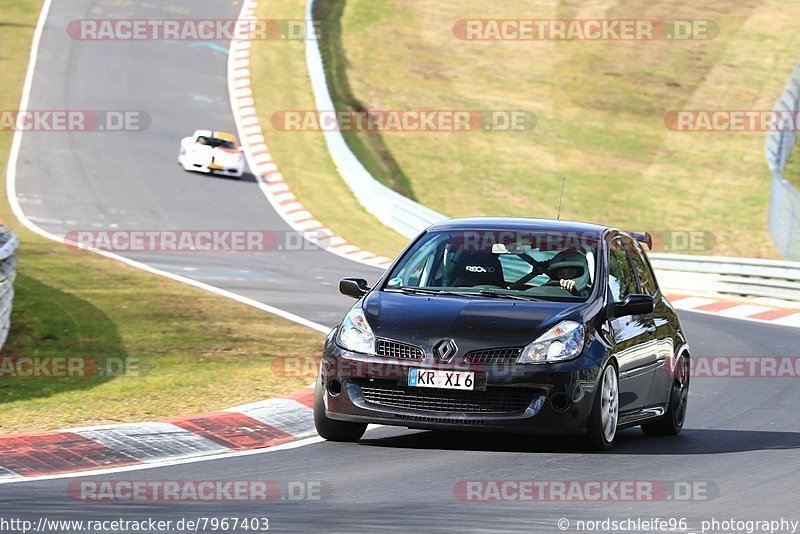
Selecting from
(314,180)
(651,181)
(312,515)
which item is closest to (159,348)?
(312,515)

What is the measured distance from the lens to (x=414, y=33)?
46719 millimetres

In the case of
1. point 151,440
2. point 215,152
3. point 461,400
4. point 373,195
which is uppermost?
point 461,400

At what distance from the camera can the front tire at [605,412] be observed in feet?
30.9

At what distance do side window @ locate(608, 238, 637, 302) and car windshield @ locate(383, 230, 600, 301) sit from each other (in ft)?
0.63

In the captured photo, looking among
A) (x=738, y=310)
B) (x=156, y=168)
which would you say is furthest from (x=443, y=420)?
(x=156, y=168)

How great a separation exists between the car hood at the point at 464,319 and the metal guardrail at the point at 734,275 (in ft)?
48.5

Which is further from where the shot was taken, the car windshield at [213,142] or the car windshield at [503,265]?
the car windshield at [213,142]

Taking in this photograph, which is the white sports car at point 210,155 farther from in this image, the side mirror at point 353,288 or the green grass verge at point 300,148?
the side mirror at point 353,288

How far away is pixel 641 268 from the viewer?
37.1ft

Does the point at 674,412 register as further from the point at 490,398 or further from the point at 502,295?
the point at 490,398

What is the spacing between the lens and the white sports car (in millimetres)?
31734

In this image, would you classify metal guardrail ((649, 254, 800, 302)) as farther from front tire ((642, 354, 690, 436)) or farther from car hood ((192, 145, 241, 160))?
front tire ((642, 354, 690, 436))

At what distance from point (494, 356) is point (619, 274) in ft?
5.90

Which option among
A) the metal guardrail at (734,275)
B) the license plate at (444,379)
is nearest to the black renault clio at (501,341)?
the license plate at (444,379)
